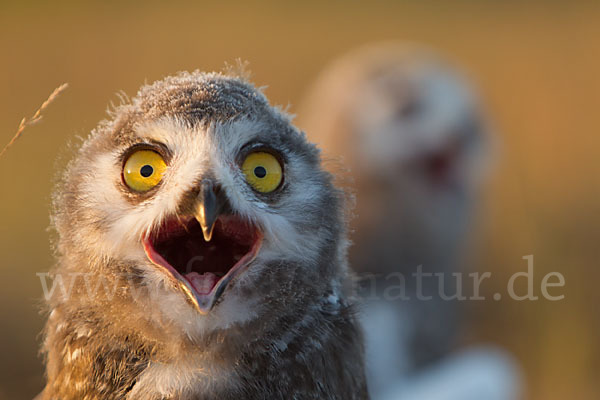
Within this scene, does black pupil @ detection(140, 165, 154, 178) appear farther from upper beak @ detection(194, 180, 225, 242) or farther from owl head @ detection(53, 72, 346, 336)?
upper beak @ detection(194, 180, 225, 242)

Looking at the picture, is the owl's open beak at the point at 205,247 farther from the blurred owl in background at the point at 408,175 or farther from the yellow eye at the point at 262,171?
the blurred owl in background at the point at 408,175

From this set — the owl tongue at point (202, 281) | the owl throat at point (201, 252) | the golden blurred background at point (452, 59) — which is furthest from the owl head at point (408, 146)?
the owl tongue at point (202, 281)

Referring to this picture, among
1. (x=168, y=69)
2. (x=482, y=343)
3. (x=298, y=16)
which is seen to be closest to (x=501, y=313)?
(x=482, y=343)

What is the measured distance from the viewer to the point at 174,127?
6.49ft

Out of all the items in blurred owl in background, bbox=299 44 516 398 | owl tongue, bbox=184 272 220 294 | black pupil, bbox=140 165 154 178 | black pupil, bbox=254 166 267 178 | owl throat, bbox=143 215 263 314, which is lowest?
owl tongue, bbox=184 272 220 294

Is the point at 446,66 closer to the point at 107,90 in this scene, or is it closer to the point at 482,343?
the point at 482,343

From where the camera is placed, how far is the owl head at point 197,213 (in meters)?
1.89

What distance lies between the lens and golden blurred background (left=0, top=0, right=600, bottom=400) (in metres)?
6.21

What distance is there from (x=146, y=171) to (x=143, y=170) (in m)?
0.01

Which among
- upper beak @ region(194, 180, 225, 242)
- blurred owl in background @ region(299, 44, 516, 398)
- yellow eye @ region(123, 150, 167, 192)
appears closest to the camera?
upper beak @ region(194, 180, 225, 242)

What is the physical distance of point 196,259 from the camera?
1979 millimetres

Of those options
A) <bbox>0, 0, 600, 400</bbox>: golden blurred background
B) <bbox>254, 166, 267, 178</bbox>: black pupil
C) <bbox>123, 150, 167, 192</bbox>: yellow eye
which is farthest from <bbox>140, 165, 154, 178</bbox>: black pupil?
<bbox>0, 0, 600, 400</bbox>: golden blurred background

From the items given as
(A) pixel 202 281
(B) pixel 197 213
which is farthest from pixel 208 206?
(A) pixel 202 281

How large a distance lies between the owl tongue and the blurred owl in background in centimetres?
351
